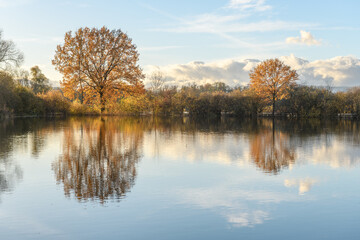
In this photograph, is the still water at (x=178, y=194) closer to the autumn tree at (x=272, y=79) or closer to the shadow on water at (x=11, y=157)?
the shadow on water at (x=11, y=157)

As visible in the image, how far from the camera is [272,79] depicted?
41094 mm

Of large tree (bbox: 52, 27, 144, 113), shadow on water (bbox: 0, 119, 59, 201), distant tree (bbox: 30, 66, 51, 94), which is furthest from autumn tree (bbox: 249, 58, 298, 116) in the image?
distant tree (bbox: 30, 66, 51, 94)

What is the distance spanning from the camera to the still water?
16.6 feet

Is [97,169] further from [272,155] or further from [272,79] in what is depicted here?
[272,79]

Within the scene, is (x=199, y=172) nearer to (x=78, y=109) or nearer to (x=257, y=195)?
(x=257, y=195)

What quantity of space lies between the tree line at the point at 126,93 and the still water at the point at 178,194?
26.0m

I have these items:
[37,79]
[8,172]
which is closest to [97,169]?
[8,172]

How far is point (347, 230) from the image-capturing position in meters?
5.06

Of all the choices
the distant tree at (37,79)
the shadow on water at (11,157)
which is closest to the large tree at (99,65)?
the shadow on water at (11,157)

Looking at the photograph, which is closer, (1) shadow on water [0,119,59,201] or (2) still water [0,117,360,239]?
(2) still water [0,117,360,239]

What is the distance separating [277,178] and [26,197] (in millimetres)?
5345

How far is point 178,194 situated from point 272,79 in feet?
119

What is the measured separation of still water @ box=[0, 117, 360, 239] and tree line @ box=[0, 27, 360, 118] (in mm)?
26029

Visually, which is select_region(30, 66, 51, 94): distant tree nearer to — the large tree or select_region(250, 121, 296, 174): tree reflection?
the large tree
